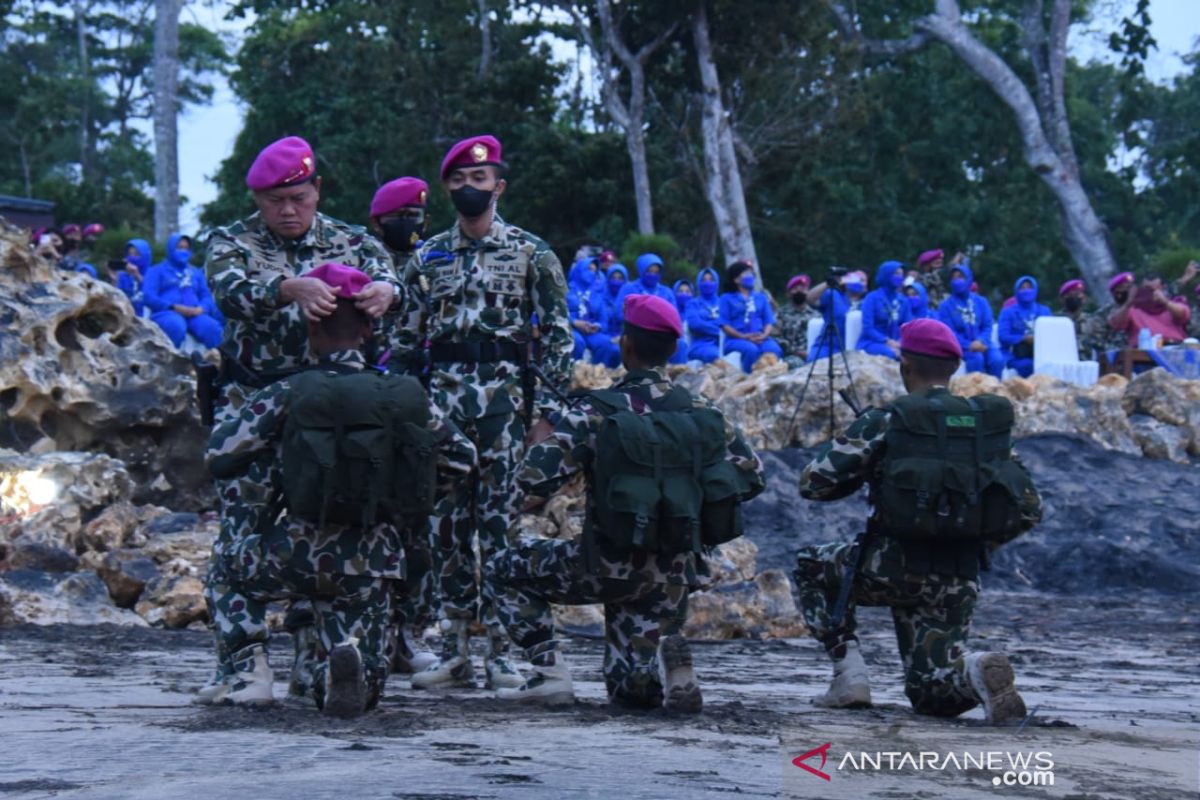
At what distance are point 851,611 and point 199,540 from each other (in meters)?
6.10

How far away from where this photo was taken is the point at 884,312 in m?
18.8

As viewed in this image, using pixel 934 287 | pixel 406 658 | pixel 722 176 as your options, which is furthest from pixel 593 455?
pixel 722 176

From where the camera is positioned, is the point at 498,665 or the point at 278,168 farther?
the point at 498,665

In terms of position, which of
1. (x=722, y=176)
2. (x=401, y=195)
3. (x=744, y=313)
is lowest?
(x=401, y=195)

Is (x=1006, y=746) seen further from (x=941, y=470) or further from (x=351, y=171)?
(x=351, y=171)

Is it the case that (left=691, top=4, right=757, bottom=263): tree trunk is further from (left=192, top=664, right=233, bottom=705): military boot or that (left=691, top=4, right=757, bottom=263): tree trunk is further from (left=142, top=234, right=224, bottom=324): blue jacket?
(left=192, top=664, right=233, bottom=705): military boot

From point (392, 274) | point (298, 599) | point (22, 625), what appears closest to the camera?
point (298, 599)

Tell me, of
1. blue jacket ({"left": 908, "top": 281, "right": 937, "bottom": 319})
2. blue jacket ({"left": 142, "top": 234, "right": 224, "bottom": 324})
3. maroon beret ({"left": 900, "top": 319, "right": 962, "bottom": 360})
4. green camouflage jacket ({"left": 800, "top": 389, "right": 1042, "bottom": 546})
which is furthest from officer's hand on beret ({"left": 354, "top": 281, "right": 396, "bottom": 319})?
blue jacket ({"left": 908, "top": 281, "right": 937, "bottom": 319})

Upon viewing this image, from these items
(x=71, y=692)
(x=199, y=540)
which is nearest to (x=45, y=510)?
(x=199, y=540)

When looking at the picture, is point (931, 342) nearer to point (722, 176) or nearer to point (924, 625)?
point (924, 625)

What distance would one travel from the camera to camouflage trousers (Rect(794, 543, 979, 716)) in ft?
21.8

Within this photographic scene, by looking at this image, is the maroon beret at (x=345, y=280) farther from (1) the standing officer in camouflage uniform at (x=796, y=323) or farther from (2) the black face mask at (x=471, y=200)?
(1) the standing officer in camouflage uniform at (x=796, y=323)

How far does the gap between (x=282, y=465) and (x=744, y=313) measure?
14395 millimetres

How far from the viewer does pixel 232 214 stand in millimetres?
37500
